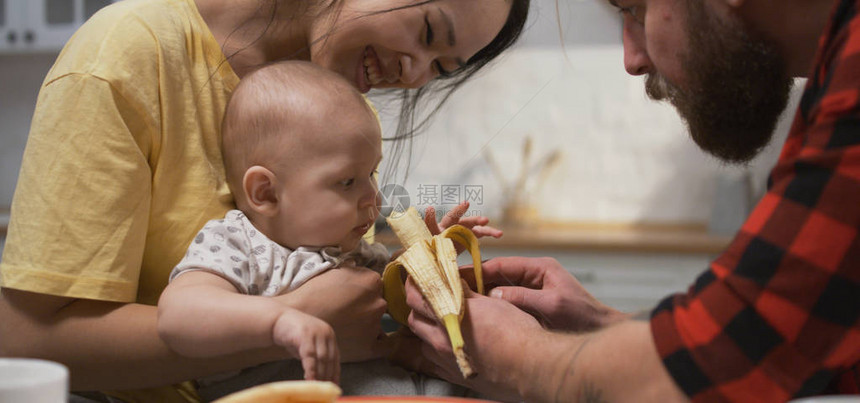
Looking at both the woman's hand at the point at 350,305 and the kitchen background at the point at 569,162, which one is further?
the woman's hand at the point at 350,305

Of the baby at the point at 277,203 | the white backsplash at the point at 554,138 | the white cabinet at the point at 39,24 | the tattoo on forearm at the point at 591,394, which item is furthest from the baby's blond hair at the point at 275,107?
the white cabinet at the point at 39,24

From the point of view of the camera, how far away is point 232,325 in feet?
2.11

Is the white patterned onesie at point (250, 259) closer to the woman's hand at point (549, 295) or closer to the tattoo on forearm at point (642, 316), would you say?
the woman's hand at point (549, 295)

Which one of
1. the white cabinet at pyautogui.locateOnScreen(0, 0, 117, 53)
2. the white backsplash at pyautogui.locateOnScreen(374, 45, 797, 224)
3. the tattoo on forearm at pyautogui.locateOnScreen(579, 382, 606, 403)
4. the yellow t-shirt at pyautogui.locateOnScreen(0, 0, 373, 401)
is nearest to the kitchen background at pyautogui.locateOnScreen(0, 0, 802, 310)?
the white backsplash at pyautogui.locateOnScreen(374, 45, 797, 224)

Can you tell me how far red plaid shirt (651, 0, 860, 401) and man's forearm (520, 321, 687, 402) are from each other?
0.02 metres

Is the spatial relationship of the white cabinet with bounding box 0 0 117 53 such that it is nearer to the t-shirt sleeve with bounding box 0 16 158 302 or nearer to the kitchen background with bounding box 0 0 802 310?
the t-shirt sleeve with bounding box 0 16 158 302

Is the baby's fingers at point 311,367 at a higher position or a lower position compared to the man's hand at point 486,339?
higher

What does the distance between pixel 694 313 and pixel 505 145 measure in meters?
0.18

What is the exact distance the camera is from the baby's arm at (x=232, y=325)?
1.94ft

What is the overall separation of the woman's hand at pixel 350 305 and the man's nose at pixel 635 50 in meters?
0.32

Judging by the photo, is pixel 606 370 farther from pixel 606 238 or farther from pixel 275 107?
pixel 275 107

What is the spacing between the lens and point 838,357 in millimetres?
530

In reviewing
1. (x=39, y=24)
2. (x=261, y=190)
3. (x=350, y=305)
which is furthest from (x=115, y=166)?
(x=39, y=24)

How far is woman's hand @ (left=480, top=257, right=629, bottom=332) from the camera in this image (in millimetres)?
791
